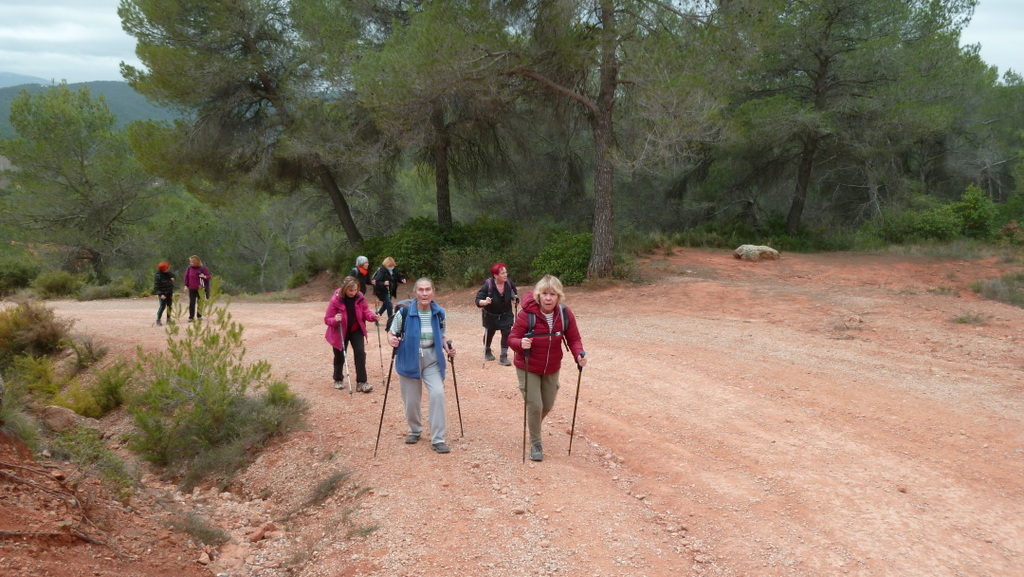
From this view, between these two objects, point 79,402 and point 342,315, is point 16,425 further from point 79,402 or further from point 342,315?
point 79,402

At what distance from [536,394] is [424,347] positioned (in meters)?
1.20

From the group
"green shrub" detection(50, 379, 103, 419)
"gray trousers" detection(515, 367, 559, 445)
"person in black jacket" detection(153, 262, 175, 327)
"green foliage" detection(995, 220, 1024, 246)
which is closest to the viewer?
"gray trousers" detection(515, 367, 559, 445)

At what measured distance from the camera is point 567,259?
17.3 meters

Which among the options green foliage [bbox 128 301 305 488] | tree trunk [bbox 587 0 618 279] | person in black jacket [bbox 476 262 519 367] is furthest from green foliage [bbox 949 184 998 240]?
green foliage [bbox 128 301 305 488]

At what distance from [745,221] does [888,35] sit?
8.52 meters

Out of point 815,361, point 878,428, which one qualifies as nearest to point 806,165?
point 815,361

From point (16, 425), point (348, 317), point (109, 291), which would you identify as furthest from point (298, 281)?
point (16, 425)

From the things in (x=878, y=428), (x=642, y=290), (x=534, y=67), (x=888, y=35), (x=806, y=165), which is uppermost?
(x=888, y=35)

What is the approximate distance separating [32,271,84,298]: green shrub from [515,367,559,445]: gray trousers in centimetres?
2054

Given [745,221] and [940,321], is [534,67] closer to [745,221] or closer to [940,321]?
[940,321]

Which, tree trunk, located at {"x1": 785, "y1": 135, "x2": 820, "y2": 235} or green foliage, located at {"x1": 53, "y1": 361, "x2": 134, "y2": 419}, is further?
tree trunk, located at {"x1": 785, "y1": 135, "x2": 820, "y2": 235}

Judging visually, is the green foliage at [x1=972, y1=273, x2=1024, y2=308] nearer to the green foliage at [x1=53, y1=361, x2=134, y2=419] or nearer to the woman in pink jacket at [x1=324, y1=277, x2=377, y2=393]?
the woman in pink jacket at [x1=324, y1=277, x2=377, y2=393]

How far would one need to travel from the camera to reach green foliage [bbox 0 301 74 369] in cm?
1177

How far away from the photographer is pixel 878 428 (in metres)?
7.23
